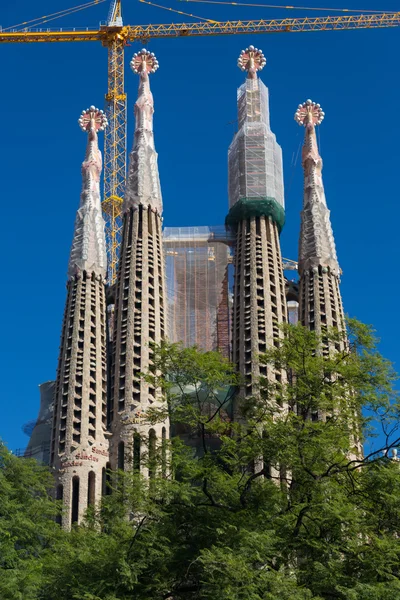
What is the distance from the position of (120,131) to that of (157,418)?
5781 cm

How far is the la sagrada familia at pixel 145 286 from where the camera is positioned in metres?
58.4

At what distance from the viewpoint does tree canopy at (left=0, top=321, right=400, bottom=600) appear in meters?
25.5

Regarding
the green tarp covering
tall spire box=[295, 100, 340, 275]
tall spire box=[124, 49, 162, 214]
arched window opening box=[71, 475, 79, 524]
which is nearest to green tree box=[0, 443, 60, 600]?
arched window opening box=[71, 475, 79, 524]

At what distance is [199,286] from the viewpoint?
2781 inches

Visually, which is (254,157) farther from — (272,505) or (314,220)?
(272,505)

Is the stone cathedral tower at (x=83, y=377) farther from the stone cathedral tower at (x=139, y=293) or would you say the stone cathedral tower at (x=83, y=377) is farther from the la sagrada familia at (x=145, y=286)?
the stone cathedral tower at (x=139, y=293)

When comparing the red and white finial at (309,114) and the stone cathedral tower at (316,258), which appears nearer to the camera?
the stone cathedral tower at (316,258)

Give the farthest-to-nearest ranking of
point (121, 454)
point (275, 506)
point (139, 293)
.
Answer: point (139, 293), point (121, 454), point (275, 506)

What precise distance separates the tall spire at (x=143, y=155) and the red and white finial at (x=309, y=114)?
8673 millimetres

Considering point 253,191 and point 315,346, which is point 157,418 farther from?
point 253,191

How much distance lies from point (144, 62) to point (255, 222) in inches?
502

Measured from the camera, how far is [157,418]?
29.1 m

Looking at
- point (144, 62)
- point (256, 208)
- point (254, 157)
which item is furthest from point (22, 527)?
point (144, 62)

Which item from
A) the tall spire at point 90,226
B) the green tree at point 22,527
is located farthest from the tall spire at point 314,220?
the green tree at point 22,527
